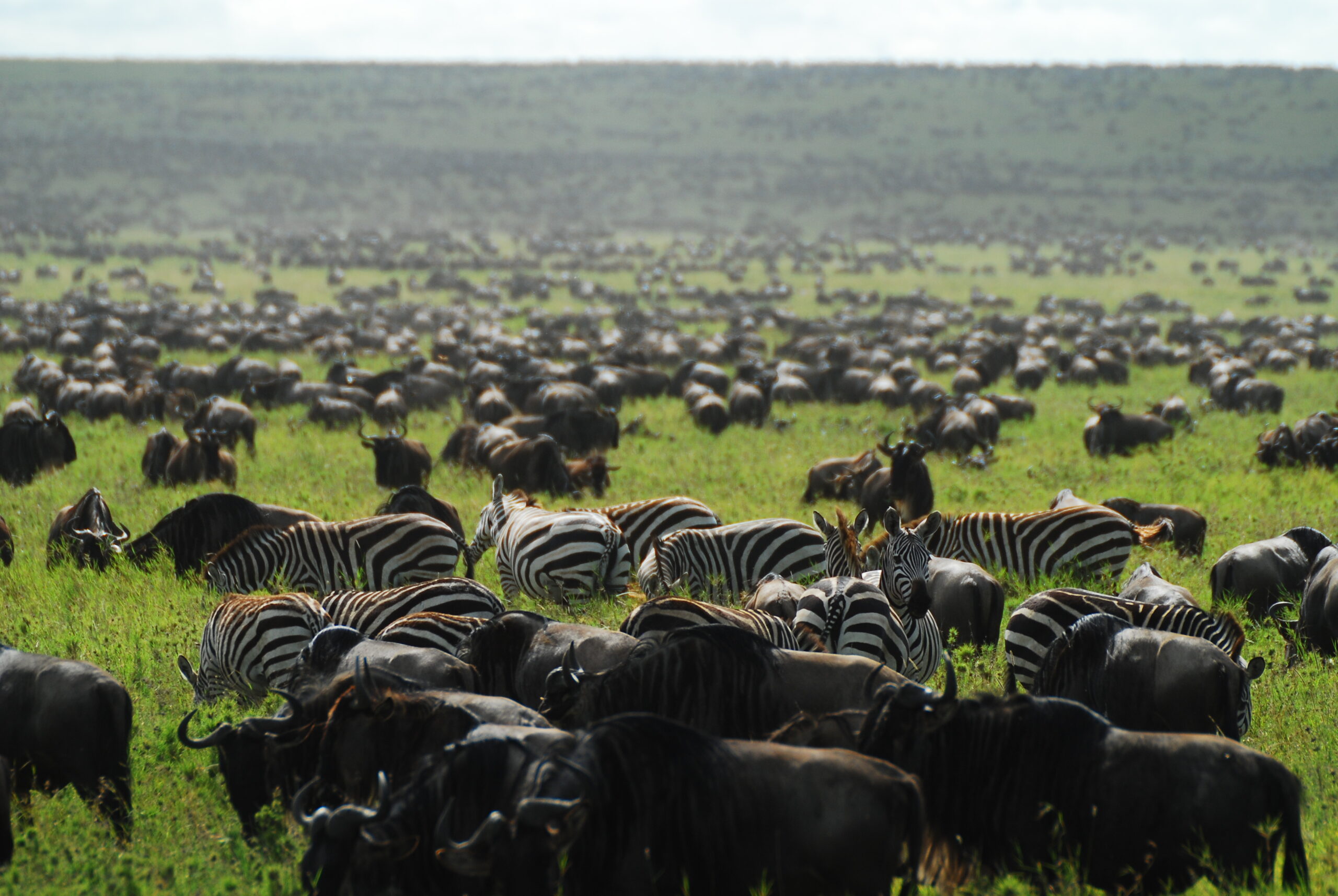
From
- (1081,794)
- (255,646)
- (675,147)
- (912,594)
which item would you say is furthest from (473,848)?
(675,147)

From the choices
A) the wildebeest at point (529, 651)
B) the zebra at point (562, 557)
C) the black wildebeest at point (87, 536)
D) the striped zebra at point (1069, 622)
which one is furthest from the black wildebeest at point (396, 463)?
the striped zebra at point (1069, 622)

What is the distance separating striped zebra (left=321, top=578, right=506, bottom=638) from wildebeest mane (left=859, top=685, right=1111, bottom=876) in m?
4.37

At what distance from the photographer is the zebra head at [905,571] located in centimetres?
912

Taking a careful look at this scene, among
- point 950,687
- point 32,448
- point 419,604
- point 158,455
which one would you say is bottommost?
point 32,448

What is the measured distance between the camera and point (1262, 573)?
11367mm

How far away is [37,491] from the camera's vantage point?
1795cm

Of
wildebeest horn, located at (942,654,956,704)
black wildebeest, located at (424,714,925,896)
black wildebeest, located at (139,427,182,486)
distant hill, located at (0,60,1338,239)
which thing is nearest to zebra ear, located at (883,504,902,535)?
wildebeest horn, located at (942,654,956,704)

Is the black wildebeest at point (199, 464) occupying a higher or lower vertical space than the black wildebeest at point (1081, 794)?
lower

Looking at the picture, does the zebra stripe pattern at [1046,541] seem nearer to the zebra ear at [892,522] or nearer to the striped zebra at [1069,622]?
the zebra ear at [892,522]

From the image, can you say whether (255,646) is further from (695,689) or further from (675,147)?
(675,147)

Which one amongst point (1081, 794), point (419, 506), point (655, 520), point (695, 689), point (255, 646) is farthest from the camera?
point (419, 506)

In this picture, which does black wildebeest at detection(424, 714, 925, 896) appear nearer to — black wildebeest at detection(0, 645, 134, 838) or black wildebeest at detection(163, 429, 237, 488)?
black wildebeest at detection(0, 645, 134, 838)

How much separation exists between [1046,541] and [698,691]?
715cm

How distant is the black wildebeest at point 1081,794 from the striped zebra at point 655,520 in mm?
7154
